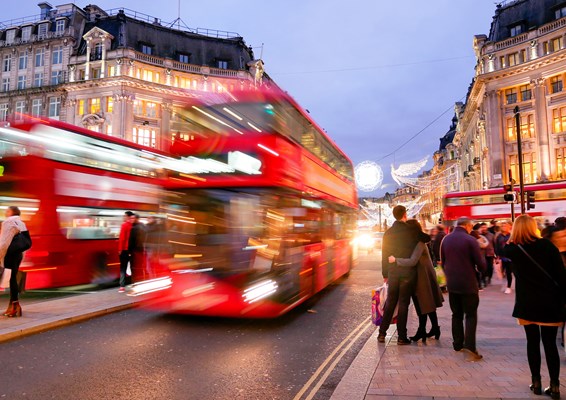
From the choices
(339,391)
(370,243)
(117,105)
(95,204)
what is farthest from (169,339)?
(117,105)

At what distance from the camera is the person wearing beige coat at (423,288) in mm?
6121

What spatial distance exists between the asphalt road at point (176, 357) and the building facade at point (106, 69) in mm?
34939

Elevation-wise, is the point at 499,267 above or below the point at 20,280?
below

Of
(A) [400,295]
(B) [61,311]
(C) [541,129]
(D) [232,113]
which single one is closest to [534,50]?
(C) [541,129]

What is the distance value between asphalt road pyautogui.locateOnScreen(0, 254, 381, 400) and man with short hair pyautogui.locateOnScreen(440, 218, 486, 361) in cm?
144

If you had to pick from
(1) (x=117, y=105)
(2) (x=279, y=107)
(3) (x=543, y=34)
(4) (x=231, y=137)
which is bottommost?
(4) (x=231, y=137)

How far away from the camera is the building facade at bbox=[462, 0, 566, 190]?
36.1 meters

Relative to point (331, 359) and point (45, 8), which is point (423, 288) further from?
point (45, 8)

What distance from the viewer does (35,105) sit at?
43.9 meters

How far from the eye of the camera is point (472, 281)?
5.50 metres

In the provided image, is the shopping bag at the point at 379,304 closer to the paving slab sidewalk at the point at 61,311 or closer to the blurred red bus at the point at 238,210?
the blurred red bus at the point at 238,210

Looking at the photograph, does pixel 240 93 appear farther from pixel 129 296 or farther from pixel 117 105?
pixel 117 105

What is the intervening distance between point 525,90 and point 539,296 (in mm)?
41204

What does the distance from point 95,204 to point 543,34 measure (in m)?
39.1
